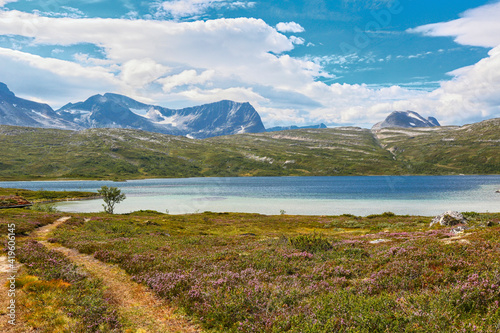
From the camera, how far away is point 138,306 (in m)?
13.0

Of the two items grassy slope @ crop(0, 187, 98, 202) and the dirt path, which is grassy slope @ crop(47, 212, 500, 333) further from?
grassy slope @ crop(0, 187, 98, 202)

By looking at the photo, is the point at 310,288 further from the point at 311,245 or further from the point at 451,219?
the point at 451,219

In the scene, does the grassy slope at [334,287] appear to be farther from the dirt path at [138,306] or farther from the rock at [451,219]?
the rock at [451,219]

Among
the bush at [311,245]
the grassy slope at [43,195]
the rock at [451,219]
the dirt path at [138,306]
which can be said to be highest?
the bush at [311,245]

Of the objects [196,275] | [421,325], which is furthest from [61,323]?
[421,325]

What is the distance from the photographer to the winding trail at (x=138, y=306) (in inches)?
432

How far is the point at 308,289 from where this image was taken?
41.4 ft

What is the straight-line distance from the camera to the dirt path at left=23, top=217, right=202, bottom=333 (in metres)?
11.0

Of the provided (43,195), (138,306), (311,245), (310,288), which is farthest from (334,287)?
(43,195)

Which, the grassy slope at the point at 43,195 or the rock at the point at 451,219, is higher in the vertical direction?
the rock at the point at 451,219

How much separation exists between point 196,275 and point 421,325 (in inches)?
439

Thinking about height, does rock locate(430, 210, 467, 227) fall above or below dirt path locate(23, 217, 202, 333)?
below

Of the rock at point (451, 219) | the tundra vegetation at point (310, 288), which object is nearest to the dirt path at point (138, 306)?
the tundra vegetation at point (310, 288)

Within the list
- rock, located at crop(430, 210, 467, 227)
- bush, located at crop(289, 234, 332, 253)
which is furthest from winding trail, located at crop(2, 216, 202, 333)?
rock, located at crop(430, 210, 467, 227)
